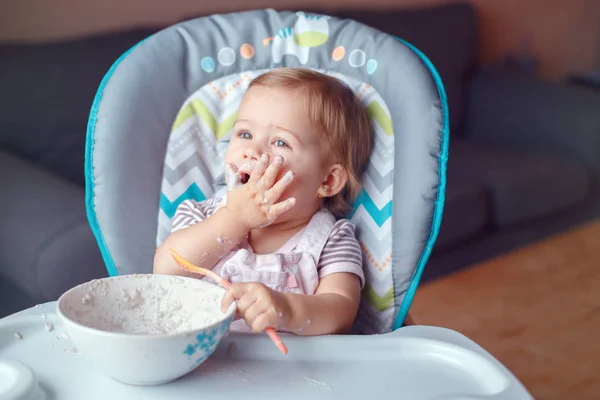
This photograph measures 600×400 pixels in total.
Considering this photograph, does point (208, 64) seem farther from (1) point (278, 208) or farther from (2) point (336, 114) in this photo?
(1) point (278, 208)

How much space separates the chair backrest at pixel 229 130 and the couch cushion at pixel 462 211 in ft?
Result: 4.06

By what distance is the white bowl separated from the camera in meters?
0.72

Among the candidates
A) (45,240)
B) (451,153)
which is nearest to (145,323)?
(45,240)

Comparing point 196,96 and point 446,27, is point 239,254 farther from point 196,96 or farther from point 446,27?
point 446,27

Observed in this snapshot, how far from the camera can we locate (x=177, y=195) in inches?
47.1

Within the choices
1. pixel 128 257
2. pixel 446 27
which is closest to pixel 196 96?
pixel 128 257

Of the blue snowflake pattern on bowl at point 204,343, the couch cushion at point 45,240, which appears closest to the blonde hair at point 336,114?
the blue snowflake pattern on bowl at point 204,343

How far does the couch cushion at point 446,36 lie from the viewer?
286 centimetres

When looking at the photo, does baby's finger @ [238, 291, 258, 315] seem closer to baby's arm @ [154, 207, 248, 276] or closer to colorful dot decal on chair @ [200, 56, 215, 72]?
baby's arm @ [154, 207, 248, 276]

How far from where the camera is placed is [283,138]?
1121mm

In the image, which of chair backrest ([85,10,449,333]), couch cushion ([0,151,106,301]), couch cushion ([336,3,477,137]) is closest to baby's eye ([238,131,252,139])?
chair backrest ([85,10,449,333])

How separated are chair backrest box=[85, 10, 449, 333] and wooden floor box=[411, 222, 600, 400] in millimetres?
1081

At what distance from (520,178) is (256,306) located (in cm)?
201

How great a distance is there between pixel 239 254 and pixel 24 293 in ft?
3.00
